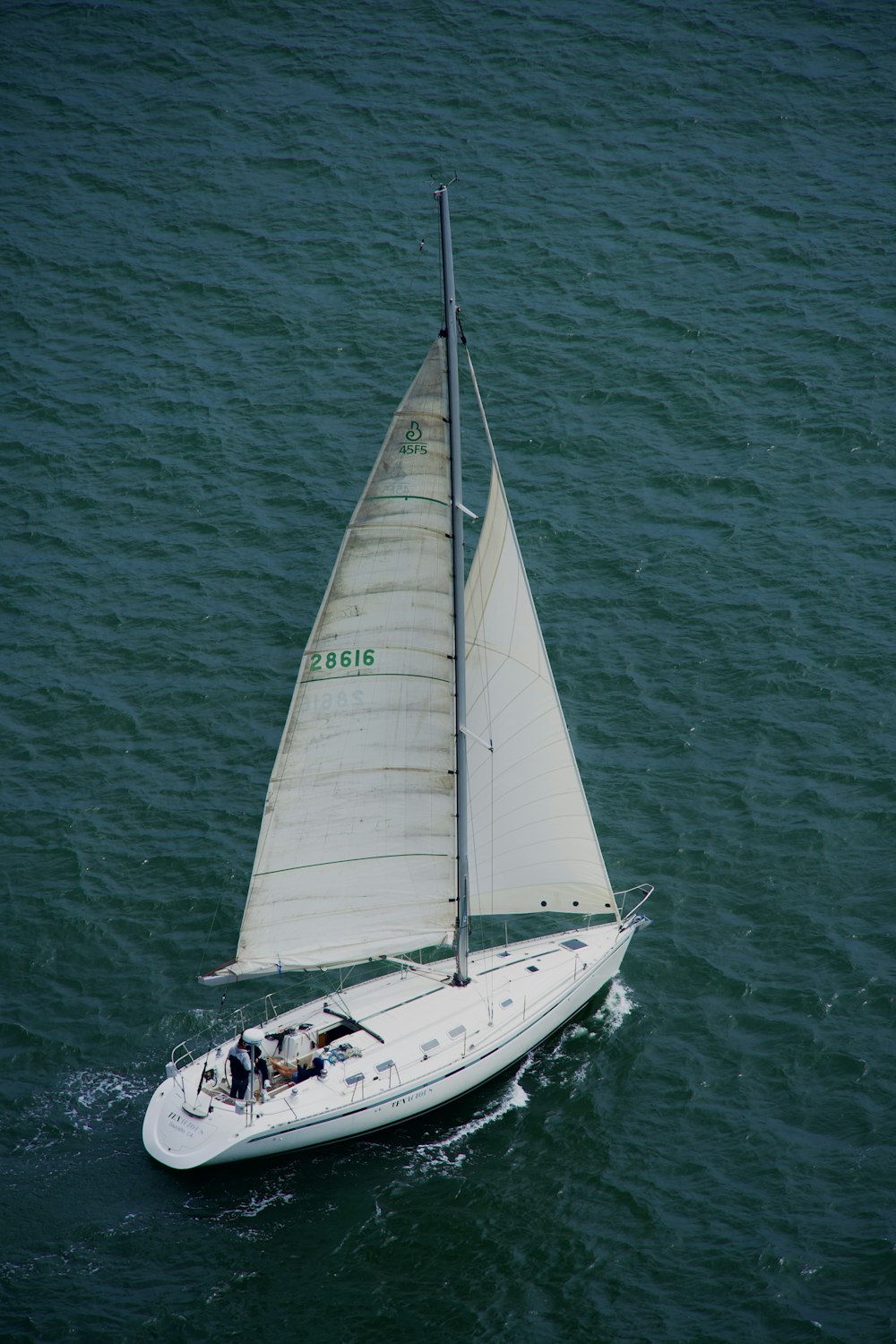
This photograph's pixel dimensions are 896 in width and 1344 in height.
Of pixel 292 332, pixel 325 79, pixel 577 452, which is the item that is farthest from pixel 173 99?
pixel 577 452

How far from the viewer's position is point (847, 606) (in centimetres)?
5069

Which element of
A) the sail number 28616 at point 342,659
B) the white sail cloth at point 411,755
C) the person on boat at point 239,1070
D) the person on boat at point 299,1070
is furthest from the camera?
the person on boat at point 299,1070

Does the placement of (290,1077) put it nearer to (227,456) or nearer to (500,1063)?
(500,1063)

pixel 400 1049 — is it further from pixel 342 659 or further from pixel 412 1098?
pixel 342 659

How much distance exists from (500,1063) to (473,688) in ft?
29.4

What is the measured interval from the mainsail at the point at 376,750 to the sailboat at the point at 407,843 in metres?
0.04

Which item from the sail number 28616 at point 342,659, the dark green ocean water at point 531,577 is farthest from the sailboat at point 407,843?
the dark green ocean water at point 531,577

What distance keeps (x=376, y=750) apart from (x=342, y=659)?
2.37 metres

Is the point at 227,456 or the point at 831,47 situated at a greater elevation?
the point at 831,47

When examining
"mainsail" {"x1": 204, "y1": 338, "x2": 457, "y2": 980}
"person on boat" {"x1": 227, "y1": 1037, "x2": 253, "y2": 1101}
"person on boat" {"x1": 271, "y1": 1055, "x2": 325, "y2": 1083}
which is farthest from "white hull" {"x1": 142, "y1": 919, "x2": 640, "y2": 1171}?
"mainsail" {"x1": 204, "y1": 338, "x2": 457, "y2": 980}

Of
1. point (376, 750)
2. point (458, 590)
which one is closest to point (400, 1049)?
point (376, 750)

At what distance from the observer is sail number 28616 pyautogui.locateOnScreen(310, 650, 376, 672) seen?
33.6m

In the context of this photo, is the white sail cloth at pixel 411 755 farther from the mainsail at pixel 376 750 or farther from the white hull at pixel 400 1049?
the white hull at pixel 400 1049

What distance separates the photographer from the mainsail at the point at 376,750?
1294 inches
